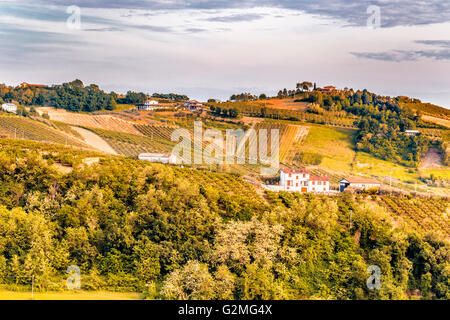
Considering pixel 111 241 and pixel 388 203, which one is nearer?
pixel 111 241

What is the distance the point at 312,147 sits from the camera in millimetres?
49812

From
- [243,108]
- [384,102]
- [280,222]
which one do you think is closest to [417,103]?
[384,102]

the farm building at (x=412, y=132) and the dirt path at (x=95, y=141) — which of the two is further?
the farm building at (x=412, y=132)

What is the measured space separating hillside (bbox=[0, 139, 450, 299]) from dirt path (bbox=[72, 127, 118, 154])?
75.0 feet

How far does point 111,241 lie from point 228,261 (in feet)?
15.4

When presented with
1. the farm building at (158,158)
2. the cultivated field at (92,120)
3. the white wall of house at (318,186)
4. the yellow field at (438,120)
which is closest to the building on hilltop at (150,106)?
the cultivated field at (92,120)

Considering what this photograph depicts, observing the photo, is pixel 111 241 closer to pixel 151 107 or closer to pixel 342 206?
pixel 342 206

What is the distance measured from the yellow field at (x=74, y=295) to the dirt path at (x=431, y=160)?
38909 mm

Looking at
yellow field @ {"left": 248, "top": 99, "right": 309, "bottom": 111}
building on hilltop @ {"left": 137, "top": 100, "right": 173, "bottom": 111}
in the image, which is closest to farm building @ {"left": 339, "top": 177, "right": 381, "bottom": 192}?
yellow field @ {"left": 248, "top": 99, "right": 309, "bottom": 111}

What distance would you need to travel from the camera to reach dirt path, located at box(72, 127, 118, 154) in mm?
45250

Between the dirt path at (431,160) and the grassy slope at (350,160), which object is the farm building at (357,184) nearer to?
the grassy slope at (350,160)
